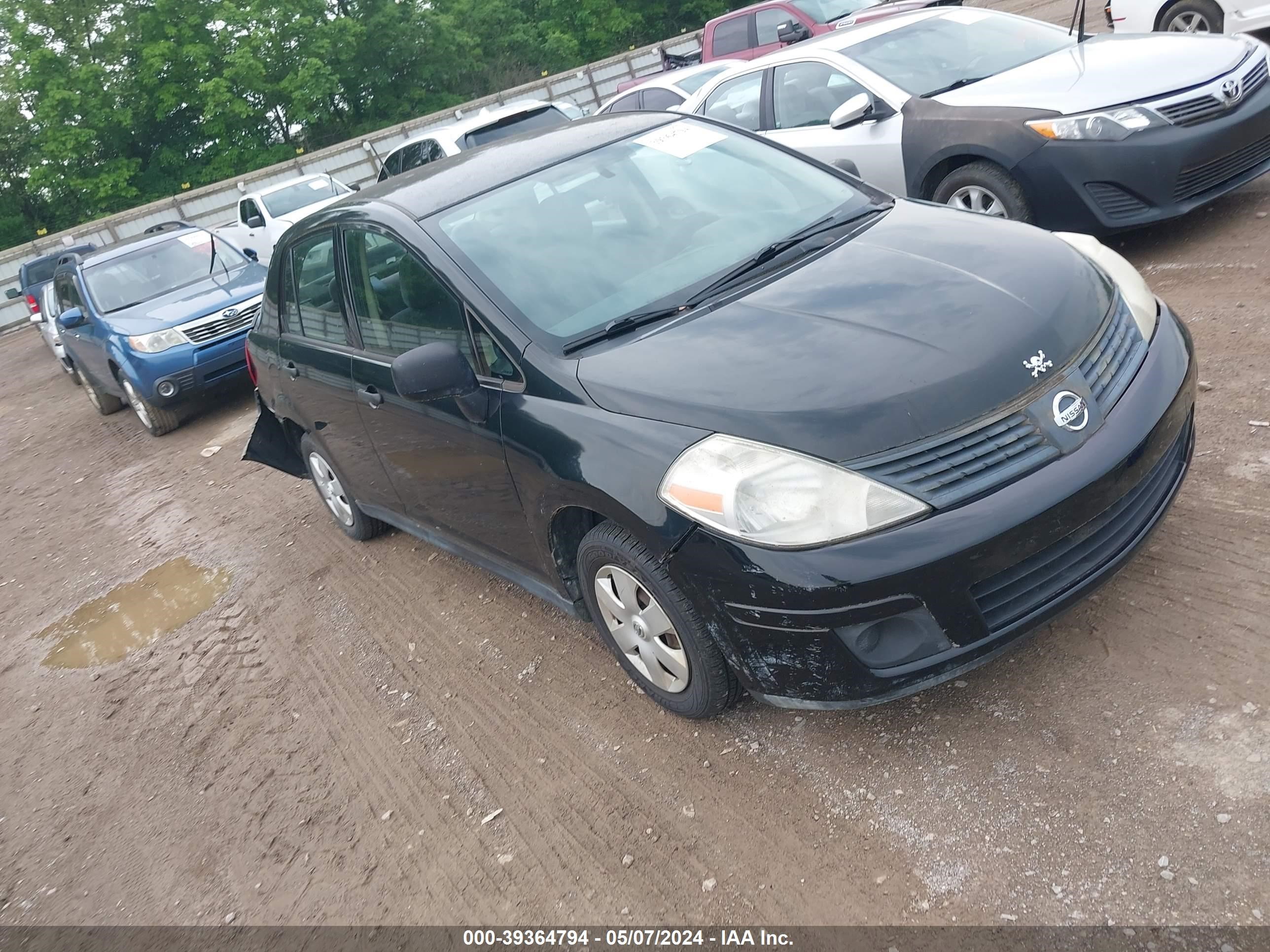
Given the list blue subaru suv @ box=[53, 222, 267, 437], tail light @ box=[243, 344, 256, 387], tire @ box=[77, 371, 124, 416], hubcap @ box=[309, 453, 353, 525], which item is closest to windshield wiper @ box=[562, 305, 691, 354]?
hubcap @ box=[309, 453, 353, 525]

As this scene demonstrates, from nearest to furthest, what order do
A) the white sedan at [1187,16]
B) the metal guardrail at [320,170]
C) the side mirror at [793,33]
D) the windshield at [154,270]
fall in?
the white sedan at [1187,16] < the windshield at [154,270] < the side mirror at [793,33] < the metal guardrail at [320,170]

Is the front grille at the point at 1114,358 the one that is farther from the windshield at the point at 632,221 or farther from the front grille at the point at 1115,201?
the front grille at the point at 1115,201

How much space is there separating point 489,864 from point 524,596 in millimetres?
1684

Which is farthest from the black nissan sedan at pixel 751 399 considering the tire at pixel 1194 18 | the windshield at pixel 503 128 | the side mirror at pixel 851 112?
the windshield at pixel 503 128

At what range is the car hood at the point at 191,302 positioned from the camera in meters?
10.1

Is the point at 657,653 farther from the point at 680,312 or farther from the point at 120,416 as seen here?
the point at 120,416

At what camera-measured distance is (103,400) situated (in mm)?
12359

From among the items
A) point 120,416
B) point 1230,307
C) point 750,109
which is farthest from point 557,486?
point 120,416

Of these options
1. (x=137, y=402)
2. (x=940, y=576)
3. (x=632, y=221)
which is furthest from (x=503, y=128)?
(x=940, y=576)

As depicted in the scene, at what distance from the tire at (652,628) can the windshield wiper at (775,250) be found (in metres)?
0.92

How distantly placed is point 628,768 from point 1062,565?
4.99ft

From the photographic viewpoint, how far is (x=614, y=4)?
48156 millimetres

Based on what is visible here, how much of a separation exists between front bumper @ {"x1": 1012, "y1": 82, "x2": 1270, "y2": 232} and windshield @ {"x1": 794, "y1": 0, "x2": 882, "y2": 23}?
9209 mm

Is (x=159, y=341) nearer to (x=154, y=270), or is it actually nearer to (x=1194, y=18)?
(x=154, y=270)
